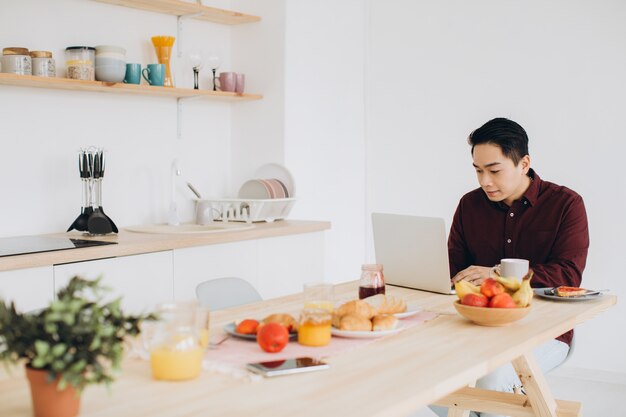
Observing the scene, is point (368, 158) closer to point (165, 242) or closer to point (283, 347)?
point (165, 242)

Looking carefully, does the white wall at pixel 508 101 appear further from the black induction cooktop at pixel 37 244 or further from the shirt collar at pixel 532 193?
the black induction cooktop at pixel 37 244

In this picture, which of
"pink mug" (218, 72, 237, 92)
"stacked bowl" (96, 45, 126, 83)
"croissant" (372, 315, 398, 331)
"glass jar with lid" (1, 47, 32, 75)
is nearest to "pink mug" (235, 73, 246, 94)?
"pink mug" (218, 72, 237, 92)

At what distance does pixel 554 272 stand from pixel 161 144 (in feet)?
7.44

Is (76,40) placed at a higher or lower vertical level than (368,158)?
higher

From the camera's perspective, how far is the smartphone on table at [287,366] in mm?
1535

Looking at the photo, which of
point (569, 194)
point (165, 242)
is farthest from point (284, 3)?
point (569, 194)

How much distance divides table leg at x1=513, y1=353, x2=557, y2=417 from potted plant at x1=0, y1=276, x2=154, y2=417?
1.26 metres

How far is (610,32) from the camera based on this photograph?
4105 mm

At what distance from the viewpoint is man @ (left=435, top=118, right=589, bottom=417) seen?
272 centimetres

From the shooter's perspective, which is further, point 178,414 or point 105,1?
point 105,1

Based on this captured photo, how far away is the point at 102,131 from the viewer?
380 centimetres

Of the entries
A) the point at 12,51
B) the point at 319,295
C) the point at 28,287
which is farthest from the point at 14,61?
the point at 319,295

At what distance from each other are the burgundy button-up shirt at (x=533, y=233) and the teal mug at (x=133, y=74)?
1.70m

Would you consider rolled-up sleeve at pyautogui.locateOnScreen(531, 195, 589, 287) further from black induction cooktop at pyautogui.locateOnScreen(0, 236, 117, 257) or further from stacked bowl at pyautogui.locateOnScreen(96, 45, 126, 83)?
stacked bowl at pyautogui.locateOnScreen(96, 45, 126, 83)
